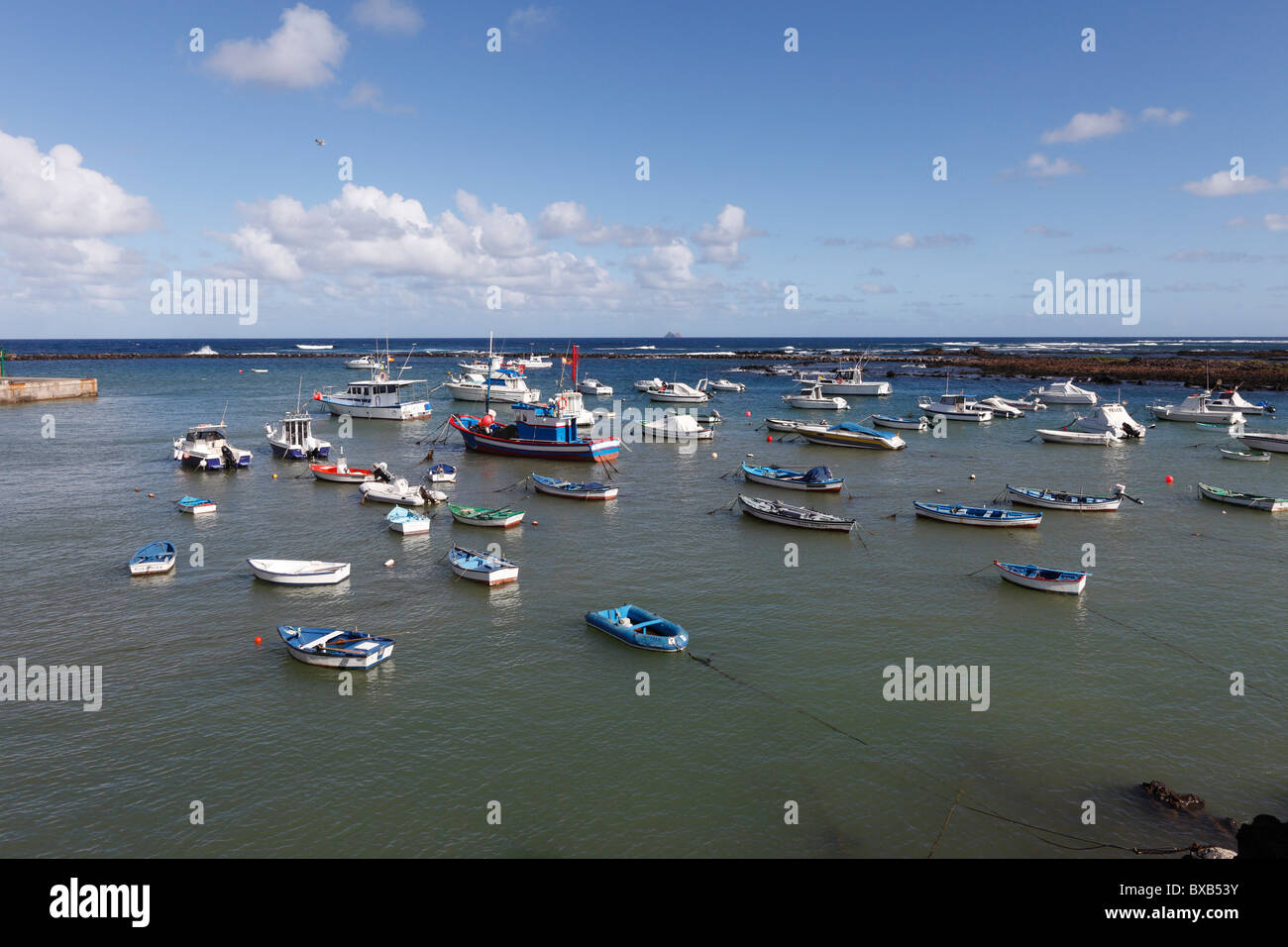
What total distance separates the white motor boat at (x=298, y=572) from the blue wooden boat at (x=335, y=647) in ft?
19.5

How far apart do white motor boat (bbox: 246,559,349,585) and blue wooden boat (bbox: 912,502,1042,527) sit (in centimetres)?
3063

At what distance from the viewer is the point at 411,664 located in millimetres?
23797

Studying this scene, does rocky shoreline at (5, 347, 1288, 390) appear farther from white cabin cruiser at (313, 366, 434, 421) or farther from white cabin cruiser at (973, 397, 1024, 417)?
white cabin cruiser at (313, 366, 434, 421)

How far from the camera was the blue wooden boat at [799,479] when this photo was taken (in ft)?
159

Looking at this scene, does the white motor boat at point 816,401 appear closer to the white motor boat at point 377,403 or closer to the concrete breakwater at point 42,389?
the white motor boat at point 377,403

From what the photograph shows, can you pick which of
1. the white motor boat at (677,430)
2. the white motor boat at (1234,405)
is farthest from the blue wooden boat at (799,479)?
the white motor boat at (1234,405)

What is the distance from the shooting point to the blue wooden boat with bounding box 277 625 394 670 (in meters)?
23.2

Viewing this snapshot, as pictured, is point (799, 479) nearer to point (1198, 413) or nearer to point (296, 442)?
point (296, 442)

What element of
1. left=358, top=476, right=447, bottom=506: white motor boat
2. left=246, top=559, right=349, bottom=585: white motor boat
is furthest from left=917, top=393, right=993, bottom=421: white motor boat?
left=246, top=559, right=349, bottom=585: white motor boat

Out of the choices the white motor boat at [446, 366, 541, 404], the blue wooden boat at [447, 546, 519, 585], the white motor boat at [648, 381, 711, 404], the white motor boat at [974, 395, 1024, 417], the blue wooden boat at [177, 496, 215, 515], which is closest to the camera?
the blue wooden boat at [447, 546, 519, 585]

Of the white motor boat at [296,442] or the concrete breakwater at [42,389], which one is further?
the concrete breakwater at [42,389]

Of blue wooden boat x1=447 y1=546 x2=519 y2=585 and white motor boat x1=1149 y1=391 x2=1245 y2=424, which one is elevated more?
white motor boat x1=1149 y1=391 x2=1245 y2=424

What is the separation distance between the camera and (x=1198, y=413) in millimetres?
80188
